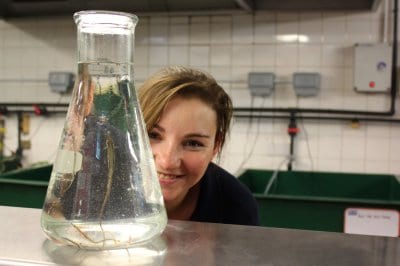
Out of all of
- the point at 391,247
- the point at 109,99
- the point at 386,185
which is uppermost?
A: the point at 109,99

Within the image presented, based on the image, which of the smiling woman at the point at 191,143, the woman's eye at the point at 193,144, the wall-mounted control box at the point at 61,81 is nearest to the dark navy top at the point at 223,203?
the smiling woman at the point at 191,143

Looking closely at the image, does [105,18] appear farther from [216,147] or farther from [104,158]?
[216,147]

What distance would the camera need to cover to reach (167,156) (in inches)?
28.3

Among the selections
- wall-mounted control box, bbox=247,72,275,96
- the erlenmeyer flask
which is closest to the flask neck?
the erlenmeyer flask

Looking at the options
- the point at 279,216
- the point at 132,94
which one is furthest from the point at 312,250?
the point at 279,216

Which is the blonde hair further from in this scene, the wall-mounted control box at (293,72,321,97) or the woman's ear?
the wall-mounted control box at (293,72,321,97)

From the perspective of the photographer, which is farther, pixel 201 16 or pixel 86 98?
pixel 201 16

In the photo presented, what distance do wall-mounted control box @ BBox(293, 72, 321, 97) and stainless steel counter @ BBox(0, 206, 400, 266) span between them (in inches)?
76.2

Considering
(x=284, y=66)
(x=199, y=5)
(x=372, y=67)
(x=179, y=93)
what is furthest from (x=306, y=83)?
(x=179, y=93)

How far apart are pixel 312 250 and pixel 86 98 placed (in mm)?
212

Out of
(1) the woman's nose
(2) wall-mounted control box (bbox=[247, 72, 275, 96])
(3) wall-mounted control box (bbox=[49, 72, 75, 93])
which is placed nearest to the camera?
(1) the woman's nose

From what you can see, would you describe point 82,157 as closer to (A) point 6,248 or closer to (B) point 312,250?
(A) point 6,248

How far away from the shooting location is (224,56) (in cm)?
239

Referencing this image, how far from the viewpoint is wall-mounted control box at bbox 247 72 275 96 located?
226cm
